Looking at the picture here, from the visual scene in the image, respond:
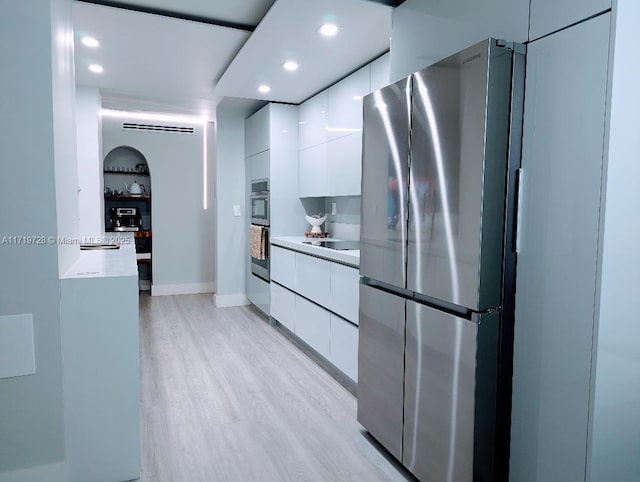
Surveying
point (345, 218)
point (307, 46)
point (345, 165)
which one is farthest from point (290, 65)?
point (345, 218)

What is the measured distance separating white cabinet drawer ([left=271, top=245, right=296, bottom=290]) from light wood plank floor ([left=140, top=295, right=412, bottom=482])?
55 cm

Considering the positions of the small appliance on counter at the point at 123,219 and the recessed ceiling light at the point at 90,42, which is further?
the small appliance on counter at the point at 123,219

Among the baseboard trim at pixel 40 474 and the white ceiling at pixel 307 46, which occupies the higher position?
the white ceiling at pixel 307 46

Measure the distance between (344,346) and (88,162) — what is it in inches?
121

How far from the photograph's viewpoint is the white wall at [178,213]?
598 centimetres

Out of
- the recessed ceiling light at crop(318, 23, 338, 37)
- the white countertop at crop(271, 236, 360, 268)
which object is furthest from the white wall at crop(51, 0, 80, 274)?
the white countertop at crop(271, 236, 360, 268)

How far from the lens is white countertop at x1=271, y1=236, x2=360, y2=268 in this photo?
2.80 metres

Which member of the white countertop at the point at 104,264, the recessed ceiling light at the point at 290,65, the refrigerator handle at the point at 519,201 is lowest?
the white countertop at the point at 104,264

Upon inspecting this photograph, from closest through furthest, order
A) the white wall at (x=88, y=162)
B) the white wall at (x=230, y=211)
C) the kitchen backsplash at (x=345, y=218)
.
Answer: the kitchen backsplash at (x=345, y=218) < the white wall at (x=88, y=162) < the white wall at (x=230, y=211)

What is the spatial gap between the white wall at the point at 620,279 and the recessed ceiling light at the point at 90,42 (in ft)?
10.1

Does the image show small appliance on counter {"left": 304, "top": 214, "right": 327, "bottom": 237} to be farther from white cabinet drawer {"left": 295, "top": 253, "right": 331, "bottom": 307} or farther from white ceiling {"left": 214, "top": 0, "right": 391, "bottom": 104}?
white ceiling {"left": 214, "top": 0, "right": 391, "bottom": 104}

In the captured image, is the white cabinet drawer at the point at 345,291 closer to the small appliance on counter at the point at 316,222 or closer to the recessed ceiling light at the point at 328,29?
the small appliance on counter at the point at 316,222

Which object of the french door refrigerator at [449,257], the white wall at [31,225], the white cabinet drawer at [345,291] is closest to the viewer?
the french door refrigerator at [449,257]

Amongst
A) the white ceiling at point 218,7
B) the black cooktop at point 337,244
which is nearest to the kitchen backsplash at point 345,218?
the black cooktop at point 337,244
